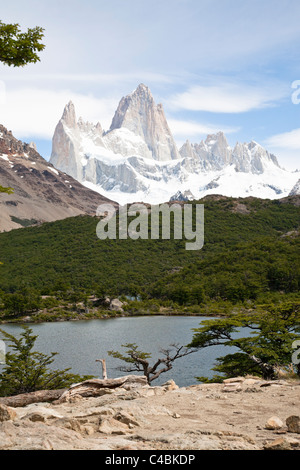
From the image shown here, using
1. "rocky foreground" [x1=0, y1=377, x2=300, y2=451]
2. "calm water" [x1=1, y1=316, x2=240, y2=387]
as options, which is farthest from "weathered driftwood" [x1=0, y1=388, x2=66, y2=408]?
"calm water" [x1=1, y1=316, x2=240, y2=387]

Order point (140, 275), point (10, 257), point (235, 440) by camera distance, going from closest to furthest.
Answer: point (235, 440)
point (140, 275)
point (10, 257)

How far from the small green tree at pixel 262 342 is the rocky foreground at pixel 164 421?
6.49 meters

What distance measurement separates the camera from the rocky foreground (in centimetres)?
675

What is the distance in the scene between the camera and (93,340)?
4875 cm

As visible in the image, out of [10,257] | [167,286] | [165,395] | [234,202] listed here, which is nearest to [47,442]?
[165,395]

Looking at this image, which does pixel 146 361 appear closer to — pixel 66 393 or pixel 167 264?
pixel 66 393

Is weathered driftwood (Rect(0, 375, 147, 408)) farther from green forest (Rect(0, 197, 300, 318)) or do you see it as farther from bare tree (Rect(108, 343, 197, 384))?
green forest (Rect(0, 197, 300, 318))

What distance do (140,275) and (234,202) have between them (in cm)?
4961

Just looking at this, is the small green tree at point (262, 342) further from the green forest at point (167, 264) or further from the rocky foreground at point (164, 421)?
the green forest at point (167, 264)

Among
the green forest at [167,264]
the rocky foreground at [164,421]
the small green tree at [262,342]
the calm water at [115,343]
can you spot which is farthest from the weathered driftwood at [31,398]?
the green forest at [167,264]

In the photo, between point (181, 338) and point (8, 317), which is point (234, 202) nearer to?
point (8, 317)

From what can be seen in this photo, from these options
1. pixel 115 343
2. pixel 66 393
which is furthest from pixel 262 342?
pixel 115 343

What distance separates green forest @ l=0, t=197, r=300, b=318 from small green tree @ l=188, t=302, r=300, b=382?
42.8m

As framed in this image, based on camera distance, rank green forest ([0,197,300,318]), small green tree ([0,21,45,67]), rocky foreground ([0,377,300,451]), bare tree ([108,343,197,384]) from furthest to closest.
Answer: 1. green forest ([0,197,300,318])
2. bare tree ([108,343,197,384])
3. small green tree ([0,21,45,67])
4. rocky foreground ([0,377,300,451])
